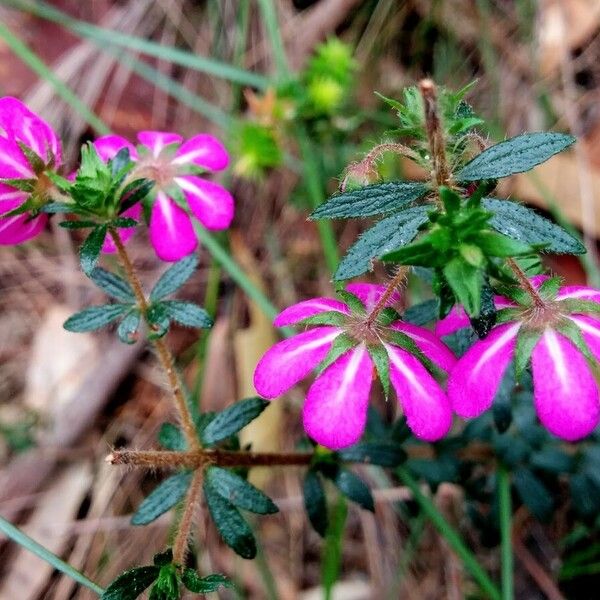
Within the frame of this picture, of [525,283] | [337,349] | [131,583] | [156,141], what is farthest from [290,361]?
[156,141]

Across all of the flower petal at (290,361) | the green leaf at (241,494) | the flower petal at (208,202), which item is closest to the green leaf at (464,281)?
the flower petal at (290,361)

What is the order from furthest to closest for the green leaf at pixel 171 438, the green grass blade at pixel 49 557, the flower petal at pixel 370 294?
the green leaf at pixel 171 438 → the green grass blade at pixel 49 557 → the flower petal at pixel 370 294

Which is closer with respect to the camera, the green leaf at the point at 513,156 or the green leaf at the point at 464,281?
the green leaf at the point at 464,281

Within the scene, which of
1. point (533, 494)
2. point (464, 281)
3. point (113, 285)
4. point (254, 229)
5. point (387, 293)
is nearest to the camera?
point (464, 281)

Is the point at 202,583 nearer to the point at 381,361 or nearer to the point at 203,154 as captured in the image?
the point at 381,361

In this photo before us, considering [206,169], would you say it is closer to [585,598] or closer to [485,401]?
[485,401]

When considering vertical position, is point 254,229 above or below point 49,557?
above

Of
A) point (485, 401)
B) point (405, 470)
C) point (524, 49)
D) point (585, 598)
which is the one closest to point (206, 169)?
point (485, 401)

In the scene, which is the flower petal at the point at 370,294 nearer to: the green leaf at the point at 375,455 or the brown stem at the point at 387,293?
the brown stem at the point at 387,293
